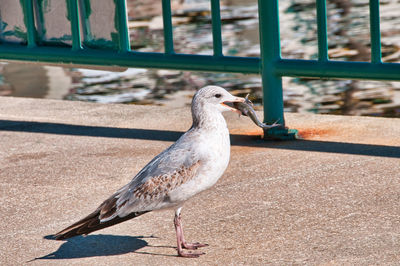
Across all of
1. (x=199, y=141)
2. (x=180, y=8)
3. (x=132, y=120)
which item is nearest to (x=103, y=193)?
(x=199, y=141)

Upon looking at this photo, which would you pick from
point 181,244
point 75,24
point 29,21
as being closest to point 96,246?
point 181,244

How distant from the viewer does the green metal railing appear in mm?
5594

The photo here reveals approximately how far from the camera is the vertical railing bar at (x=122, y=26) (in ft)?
21.1

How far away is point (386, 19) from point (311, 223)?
24.5 feet

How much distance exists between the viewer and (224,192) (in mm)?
4980

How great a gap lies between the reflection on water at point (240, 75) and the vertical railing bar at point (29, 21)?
1.40 metres

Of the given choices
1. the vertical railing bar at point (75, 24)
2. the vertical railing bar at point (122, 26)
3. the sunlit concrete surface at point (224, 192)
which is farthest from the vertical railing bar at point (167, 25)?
the vertical railing bar at point (75, 24)

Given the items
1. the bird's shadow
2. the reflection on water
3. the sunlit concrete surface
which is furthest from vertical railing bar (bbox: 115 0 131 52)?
the bird's shadow

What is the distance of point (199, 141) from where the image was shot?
13.1ft

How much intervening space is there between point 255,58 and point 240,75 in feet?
Result: 9.99

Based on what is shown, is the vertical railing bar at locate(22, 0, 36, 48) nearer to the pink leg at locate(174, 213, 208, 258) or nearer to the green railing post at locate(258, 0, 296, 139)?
the green railing post at locate(258, 0, 296, 139)

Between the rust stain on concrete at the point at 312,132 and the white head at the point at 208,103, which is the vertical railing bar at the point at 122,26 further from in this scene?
the white head at the point at 208,103

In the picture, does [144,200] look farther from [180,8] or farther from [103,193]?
[180,8]

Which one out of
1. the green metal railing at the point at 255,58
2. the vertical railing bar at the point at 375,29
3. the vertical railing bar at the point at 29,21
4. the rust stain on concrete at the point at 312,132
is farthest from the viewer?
the vertical railing bar at the point at 29,21
